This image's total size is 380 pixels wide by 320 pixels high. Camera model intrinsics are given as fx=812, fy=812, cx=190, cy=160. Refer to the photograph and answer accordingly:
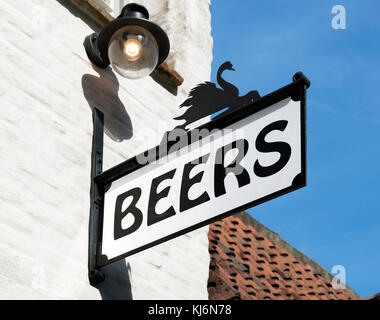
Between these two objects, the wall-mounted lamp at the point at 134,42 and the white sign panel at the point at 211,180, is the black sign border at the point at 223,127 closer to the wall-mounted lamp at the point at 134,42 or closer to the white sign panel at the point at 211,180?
the white sign panel at the point at 211,180

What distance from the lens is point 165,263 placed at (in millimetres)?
5141

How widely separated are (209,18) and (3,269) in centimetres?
361

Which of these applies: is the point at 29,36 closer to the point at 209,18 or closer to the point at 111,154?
the point at 111,154

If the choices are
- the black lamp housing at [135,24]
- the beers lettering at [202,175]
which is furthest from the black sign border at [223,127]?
the black lamp housing at [135,24]

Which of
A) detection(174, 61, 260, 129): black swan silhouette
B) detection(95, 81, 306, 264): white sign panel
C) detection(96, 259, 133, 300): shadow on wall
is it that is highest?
detection(174, 61, 260, 129): black swan silhouette

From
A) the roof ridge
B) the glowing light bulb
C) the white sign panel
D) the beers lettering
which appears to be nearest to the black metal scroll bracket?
the white sign panel

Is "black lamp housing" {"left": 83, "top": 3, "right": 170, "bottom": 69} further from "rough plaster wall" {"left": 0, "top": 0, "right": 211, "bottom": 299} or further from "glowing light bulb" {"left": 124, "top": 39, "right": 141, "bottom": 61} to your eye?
"rough plaster wall" {"left": 0, "top": 0, "right": 211, "bottom": 299}

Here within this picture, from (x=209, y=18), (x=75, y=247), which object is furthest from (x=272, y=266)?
(x=75, y=247)

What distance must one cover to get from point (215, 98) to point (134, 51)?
517 millimetres

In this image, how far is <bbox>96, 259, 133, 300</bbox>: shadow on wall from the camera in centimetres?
455

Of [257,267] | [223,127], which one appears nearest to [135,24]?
[223,127]

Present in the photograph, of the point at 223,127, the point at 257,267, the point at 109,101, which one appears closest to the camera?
the point at 223,127

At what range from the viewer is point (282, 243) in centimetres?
896

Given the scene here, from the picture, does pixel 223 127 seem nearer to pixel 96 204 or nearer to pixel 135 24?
pixel 135 24
